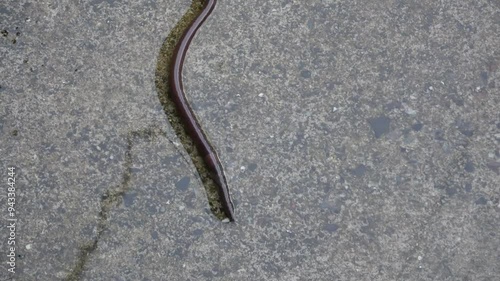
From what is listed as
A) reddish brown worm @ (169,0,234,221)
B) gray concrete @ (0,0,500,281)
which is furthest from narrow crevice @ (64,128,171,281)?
reddish brown worm @ (169,0,234,221)

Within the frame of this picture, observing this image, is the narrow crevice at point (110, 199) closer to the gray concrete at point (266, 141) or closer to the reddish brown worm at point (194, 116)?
the gray concrete at point (266, 141)

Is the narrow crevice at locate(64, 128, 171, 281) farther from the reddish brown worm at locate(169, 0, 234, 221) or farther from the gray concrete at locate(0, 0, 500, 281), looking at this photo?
the reddish brown worm at locate(169, 0, 234, 221)

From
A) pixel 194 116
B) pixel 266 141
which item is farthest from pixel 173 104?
pixel 266 141

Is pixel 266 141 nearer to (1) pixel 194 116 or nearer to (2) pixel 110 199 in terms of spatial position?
(1) pixel 194 116

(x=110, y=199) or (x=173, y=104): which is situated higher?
(x=173, y=104)

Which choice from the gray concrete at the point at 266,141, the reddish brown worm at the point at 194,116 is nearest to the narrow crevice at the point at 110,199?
the gray concrete at the point at 266,141
